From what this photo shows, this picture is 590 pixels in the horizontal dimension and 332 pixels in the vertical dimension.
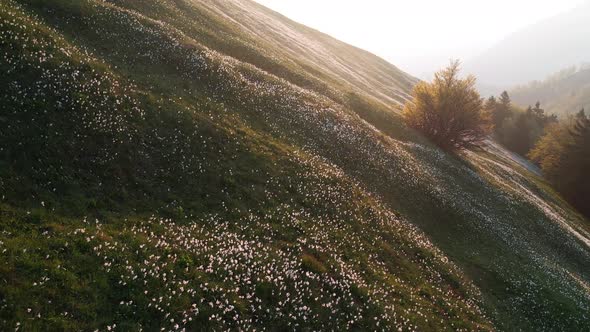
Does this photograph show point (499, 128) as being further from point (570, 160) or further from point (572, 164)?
point (572, 164)

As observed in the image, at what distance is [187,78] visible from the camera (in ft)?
92.5

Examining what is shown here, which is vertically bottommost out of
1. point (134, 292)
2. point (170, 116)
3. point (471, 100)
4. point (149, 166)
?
point (134, 292)

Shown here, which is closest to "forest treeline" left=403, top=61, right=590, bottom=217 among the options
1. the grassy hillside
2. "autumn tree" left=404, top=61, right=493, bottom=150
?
"autumn tree" left=404, top=61, right=493, bottom=150

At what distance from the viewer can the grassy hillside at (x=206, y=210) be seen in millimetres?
12570

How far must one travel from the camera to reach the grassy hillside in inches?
495

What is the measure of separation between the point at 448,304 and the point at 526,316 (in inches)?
305

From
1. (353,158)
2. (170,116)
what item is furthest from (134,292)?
(353,158)

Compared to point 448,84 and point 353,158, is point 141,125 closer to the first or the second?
point 353,158

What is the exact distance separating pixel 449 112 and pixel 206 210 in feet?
145

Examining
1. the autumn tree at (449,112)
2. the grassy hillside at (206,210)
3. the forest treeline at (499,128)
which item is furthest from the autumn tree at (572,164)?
the grassy hillside at (206,210)

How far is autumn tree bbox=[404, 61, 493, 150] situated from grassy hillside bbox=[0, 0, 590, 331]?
19097mm

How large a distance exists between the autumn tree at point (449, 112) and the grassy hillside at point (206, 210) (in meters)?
19.1

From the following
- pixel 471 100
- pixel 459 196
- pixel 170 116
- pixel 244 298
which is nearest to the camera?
pixel 244 298

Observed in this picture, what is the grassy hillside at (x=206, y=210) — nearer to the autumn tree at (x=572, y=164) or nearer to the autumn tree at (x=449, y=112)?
the autumn tree at (x=449, y=112)
